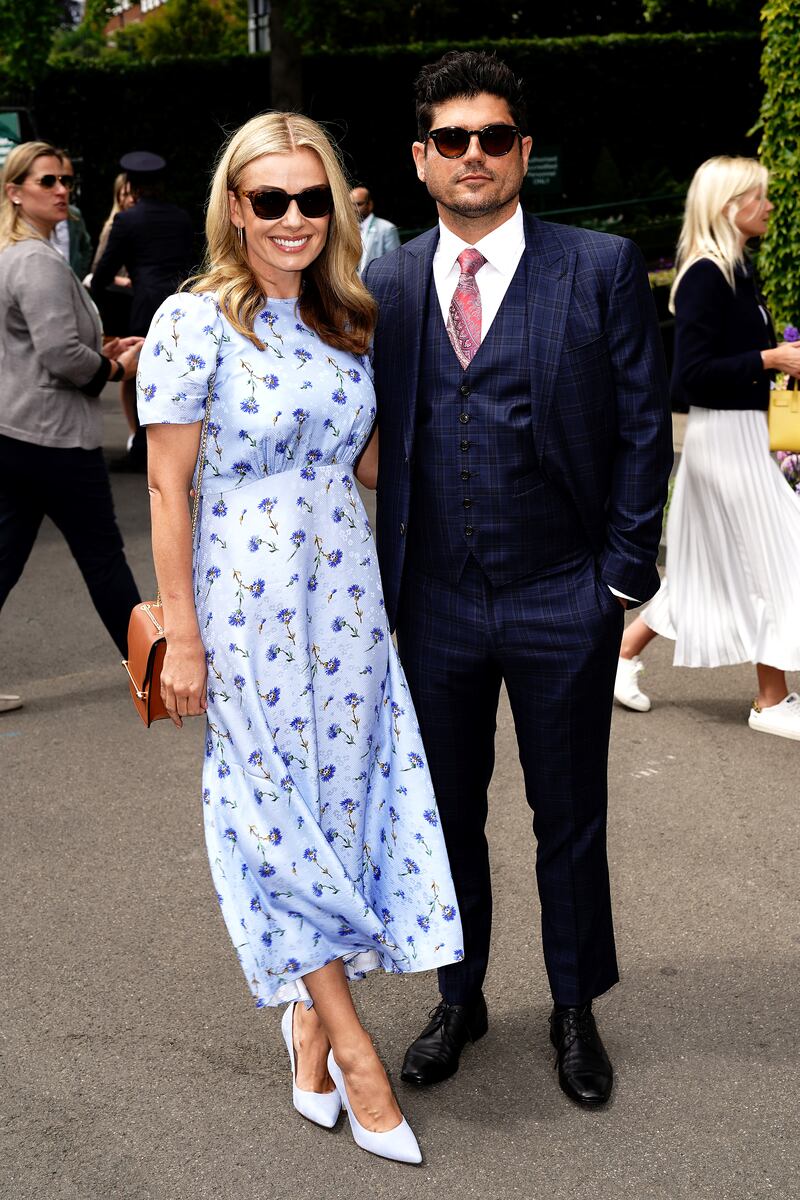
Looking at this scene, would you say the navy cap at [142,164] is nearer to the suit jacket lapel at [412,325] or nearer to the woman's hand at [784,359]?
the woman's hand at [784,359]

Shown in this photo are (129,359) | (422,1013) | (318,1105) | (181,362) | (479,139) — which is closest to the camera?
(181,362)

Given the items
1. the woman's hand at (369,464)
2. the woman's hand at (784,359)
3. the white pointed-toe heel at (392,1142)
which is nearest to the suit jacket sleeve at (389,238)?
the woman's hand at (784,359)

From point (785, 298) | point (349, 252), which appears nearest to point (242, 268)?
point (349, 252)

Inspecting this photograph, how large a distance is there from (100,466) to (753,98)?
81.0 ft

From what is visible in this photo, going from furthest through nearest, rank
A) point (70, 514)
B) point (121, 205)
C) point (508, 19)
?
1. point (508, 19)
2. point (121, 205)
3. point (70, 514)

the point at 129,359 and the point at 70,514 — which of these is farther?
the point at 129,359

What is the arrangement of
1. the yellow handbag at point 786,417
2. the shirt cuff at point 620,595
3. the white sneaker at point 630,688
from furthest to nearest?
1. the white sneaker at point 630,688
2. the yellow handbag at point 786,417
3. the shirt cuff at point 620,595

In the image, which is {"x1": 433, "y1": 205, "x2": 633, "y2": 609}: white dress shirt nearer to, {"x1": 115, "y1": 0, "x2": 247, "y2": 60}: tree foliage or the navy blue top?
the navy blue top

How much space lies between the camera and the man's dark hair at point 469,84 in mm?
2969

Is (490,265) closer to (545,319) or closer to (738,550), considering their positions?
(545,319)

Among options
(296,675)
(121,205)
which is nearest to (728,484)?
(296,675)

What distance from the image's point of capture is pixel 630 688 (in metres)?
5.69

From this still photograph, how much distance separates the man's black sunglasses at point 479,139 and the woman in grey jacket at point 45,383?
112 inches

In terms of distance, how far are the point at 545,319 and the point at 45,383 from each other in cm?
308
